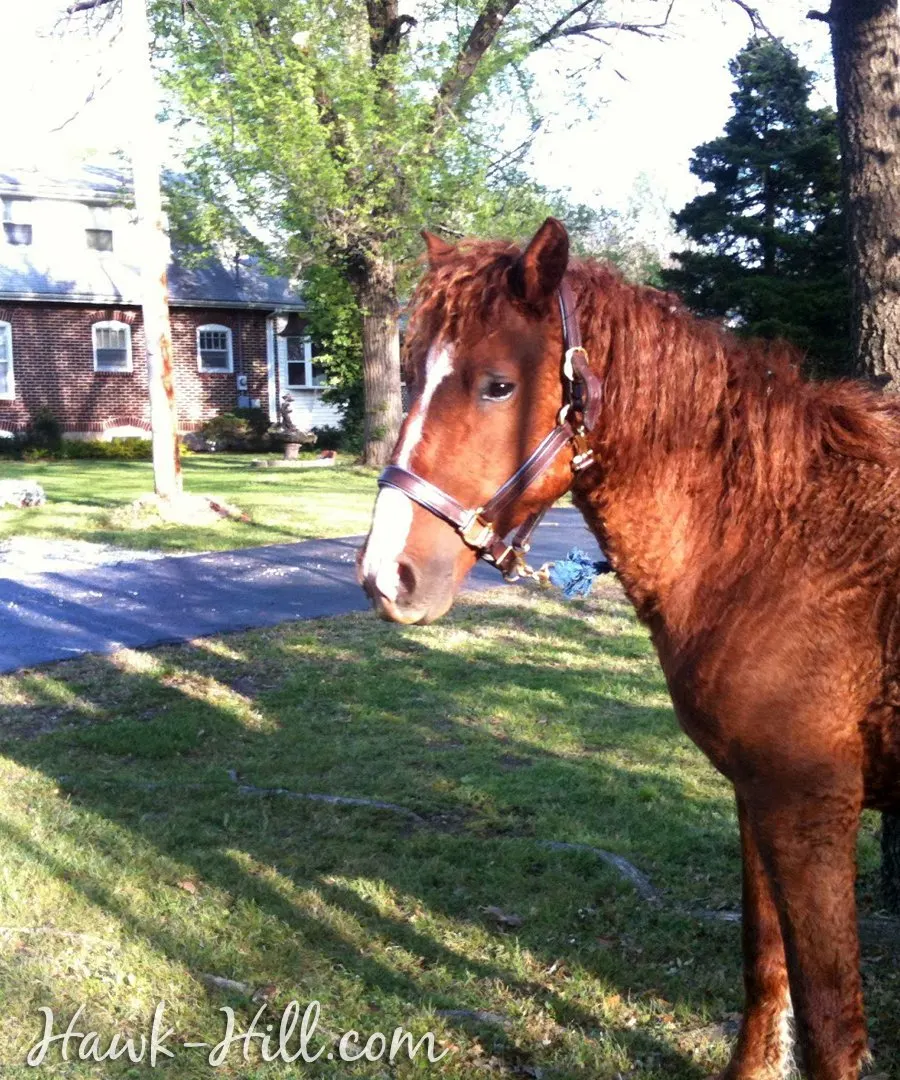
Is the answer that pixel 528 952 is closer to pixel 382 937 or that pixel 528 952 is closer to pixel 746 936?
pixel 382 937

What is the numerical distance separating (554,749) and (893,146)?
11.4ft

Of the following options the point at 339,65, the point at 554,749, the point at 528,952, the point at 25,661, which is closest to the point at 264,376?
the point at 339,65

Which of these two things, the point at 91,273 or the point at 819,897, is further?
the point at 91,273

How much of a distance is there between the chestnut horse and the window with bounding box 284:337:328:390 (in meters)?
32.5

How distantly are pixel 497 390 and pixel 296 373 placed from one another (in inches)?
1305

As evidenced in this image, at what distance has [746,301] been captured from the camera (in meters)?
13.7

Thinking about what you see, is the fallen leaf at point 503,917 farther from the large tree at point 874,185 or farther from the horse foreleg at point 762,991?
the large tree at point 874,185

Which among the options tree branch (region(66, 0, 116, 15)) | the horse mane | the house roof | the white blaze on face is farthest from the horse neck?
the house roof

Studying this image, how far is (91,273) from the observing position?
31.4 m

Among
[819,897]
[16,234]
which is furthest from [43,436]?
[819,897]

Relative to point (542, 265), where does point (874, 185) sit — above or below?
above

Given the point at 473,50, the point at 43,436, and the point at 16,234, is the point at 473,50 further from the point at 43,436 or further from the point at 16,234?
the point at 16,234

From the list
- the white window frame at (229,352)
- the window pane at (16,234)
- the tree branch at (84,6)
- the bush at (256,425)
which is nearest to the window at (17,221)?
the window pane at (16,234)

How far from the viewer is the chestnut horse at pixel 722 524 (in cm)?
233
